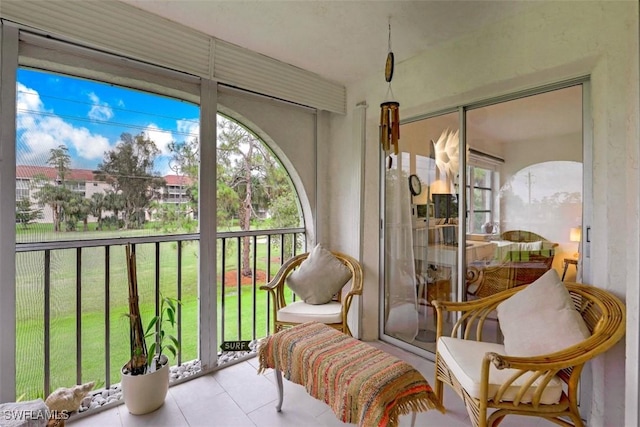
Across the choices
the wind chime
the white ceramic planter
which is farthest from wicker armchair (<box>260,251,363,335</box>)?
the wind chime

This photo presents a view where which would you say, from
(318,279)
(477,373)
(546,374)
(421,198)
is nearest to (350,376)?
(477,373)

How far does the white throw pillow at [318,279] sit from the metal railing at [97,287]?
0.58m

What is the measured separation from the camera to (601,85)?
172 centimetres

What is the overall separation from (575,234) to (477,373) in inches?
45.4

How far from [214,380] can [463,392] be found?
1.78m

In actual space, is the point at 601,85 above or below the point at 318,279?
above

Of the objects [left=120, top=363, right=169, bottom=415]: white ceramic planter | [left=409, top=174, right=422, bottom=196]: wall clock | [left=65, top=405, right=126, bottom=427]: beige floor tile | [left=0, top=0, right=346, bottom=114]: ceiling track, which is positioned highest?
[left=0, top=0, right=346, bottom=114]: ceiling track

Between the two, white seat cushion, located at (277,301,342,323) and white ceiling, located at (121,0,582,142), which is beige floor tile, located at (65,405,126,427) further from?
white ceiling, located at (121,0,582,142)

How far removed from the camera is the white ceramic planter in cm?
189

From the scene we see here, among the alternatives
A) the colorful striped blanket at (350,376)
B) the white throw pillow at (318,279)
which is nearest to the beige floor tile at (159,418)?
the colorful striped blanket at (350,376)

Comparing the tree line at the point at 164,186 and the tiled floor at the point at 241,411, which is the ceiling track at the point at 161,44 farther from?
the tiled floor at the point at 241,411

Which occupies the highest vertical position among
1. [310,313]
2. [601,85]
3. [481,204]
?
[601,85]

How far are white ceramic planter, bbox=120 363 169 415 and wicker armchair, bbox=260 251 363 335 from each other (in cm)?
94

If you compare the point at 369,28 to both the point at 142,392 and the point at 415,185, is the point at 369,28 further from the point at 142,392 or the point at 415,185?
the point at 142,392
